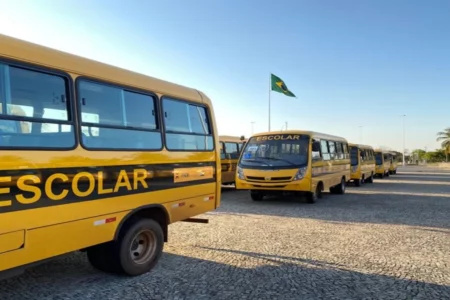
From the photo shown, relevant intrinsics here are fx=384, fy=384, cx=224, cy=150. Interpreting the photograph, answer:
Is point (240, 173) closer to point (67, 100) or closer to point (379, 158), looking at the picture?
point (67, 100)

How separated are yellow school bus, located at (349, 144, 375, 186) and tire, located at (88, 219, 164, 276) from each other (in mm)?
18336

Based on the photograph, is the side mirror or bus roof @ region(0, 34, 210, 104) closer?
bus roof @ region(0, 34, 210, 104)

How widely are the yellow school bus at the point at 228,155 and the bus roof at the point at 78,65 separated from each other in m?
11.0

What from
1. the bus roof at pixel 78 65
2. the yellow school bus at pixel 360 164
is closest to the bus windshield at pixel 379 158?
the yellow school bus at pixel 360 164

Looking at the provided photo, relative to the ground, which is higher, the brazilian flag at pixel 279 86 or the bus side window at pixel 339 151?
the brazilian flag at pixel 279 86

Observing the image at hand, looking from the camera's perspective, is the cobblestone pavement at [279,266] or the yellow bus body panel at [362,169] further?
the yellow bus body panel at [362,169]

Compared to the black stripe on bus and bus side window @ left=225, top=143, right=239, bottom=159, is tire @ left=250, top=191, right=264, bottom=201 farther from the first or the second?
the black stripe on bus

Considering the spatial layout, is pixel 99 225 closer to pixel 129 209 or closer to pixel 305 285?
pixel 129 209

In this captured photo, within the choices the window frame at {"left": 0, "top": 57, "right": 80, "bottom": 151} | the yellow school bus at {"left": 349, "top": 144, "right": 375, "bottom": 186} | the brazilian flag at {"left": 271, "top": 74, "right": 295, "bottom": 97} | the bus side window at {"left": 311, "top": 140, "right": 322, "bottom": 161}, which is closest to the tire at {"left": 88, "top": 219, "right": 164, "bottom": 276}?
the window frame at {"left": 0, "top": 57, "right": 80, "bottom": 151}

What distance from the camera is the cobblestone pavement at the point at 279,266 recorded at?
186 inches

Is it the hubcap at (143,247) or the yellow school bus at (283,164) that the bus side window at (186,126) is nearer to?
the hubcap at (143,247)

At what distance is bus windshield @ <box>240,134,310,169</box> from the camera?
1261 centimetres

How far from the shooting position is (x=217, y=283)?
5035 mm

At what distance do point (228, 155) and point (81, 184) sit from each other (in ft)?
44.6
